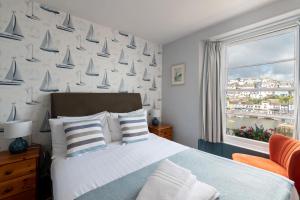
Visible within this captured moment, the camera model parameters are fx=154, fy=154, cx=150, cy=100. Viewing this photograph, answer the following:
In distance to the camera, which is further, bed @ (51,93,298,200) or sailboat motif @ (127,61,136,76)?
sailboat motif @ (127,61,136,76)

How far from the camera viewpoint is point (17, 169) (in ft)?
5.18

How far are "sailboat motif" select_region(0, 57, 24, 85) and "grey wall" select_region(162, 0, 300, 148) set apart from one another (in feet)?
8.58

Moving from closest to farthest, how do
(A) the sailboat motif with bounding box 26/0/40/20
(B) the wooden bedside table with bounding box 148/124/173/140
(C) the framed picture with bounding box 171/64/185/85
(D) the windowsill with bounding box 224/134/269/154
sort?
1. (A) the sailboat motif with bounding box 26/0/40/20
2. (D) the windowsill with bounding box 224/134/269/154
3. (B) the wooden bedside table with bounding box 148/124/173/140
4. (C) the framed picture with bounding box 171/64/185/85

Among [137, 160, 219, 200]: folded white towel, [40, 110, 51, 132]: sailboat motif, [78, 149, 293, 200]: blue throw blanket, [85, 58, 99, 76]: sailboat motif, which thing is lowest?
[78, 149, 293, 200]: blue throw blanket

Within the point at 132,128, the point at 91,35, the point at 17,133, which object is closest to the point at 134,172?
the point at 132,128

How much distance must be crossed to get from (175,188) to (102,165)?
2.74ft

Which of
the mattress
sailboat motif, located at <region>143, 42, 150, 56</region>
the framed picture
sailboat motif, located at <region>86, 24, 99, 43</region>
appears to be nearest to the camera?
the mattress

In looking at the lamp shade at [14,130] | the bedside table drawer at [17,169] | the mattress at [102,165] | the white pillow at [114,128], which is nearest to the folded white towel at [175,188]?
the mattress at [102,165]

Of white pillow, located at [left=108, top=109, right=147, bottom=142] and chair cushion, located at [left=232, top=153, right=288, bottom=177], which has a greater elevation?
white pillow, located at [left=108, top=109, right=147, bottom=142]

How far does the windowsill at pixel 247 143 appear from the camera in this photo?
2400 mm

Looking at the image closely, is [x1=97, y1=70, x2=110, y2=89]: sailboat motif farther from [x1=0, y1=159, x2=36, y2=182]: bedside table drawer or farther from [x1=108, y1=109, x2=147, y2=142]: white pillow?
[x1=0, y1=159, x2=36, y2=182]: bedside table drawer

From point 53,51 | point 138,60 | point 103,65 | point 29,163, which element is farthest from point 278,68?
point 29,163

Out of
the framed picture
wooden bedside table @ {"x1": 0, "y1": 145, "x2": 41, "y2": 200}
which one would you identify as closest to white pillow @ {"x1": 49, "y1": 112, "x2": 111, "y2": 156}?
wooden bedside table @ {"x1": 0, "y1": 145, "x2": 41, "y2": 200}

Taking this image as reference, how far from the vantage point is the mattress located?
1190 mm
